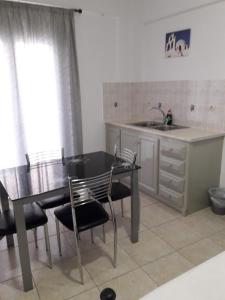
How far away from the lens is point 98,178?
1.88m

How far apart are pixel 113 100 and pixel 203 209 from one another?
2103mm

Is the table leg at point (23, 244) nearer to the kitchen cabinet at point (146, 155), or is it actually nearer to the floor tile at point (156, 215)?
the floor tile at point (156, 215)

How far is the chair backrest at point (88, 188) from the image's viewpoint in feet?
5.91

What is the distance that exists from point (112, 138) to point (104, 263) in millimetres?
2088

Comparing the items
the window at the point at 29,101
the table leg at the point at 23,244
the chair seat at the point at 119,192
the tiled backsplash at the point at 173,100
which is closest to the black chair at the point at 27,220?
the table leg at the point at 23,244

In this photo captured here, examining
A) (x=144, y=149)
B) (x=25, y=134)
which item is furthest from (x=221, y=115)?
(x=25, y=134)

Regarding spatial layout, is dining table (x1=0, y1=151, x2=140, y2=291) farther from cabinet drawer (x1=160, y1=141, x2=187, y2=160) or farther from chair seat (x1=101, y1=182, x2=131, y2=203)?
cabinet drawer (x1=160, y1=141, x2=187, y2=160)

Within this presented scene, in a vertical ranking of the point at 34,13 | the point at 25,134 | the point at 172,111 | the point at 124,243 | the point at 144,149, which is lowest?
the point at 124,243

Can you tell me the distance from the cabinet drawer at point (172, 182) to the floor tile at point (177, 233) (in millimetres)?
371

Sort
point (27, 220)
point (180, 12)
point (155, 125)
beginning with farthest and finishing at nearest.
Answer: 1. point (155, 125)
2. point (180, 12)
3. point (27, 220)

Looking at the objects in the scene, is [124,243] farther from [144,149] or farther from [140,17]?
[140,17]

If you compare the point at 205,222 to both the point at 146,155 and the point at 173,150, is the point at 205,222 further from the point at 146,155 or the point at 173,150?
the point at 146,155

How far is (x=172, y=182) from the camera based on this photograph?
114 inches

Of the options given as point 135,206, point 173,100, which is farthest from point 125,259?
point 173,100
